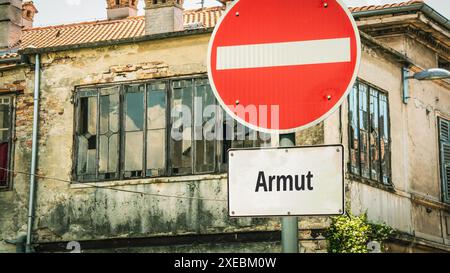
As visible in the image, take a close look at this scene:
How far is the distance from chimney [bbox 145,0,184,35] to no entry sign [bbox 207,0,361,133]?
1543 cm

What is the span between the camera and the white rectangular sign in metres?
3.32

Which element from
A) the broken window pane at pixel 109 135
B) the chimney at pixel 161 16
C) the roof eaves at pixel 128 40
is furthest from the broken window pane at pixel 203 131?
the chimney at pixel 161 16

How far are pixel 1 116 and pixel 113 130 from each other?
264 cm

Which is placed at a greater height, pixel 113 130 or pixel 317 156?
pixel 113 130

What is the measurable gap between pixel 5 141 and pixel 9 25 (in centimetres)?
524

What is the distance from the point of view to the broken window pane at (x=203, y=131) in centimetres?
1573

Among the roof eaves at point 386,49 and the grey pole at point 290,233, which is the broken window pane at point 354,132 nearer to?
the roof eaves at point 386,49

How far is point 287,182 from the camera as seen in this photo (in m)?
3.34

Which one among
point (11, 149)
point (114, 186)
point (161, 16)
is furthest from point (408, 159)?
point (11, 149)

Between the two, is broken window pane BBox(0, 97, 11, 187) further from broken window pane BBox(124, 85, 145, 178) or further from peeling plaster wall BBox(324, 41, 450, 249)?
peeling plaster wall BBox(324, 41, 450, 249)

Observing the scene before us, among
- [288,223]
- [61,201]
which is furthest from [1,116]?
[288,223]

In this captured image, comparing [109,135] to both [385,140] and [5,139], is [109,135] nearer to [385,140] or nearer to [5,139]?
[5,139]

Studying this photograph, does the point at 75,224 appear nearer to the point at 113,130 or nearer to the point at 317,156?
the point at 113,130

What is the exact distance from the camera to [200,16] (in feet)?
92.2
